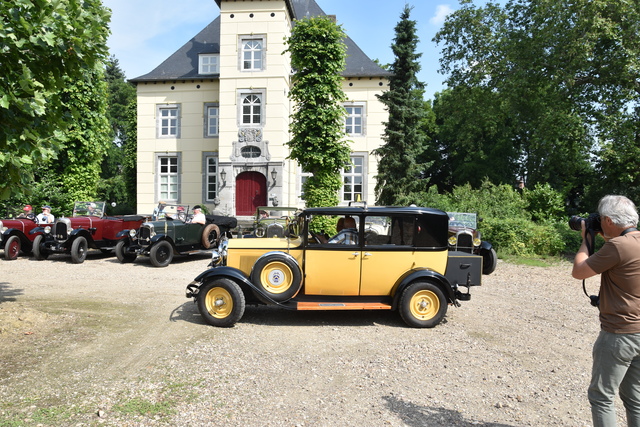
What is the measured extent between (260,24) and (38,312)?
19.5m

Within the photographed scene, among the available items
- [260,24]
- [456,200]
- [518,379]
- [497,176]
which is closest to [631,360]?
[518,379]

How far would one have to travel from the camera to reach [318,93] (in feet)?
56.0

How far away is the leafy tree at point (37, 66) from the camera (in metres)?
4.23

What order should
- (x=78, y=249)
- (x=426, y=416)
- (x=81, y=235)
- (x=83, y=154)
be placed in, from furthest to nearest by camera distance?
(x=83, y=154), (x=81, y=235), (x=78, y=249), (x=426, y=416)

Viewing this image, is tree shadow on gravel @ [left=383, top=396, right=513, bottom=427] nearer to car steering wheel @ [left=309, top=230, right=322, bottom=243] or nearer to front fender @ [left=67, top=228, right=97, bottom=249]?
car steering wheel @ [left=309, top=230, right=322, bottom=243]

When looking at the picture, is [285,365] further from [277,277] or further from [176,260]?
[176,260]

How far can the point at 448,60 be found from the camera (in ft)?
79.1

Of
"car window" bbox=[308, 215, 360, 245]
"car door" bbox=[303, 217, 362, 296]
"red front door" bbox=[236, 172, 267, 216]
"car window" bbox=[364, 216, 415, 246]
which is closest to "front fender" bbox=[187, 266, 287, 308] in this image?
"car door" bbox=[303, 217, 362, 296]

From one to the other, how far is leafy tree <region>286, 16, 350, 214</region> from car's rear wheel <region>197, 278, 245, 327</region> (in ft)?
37.6

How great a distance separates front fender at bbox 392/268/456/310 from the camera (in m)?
6.04

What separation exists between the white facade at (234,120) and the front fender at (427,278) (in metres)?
16.3

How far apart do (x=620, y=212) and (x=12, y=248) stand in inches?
567

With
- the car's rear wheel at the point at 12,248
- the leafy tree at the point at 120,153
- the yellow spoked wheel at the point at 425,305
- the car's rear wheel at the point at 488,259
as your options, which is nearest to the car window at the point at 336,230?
the yellow spoked wheel at the point at 425,305

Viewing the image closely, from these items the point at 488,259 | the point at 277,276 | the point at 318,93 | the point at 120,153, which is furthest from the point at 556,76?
the point at 120,153
